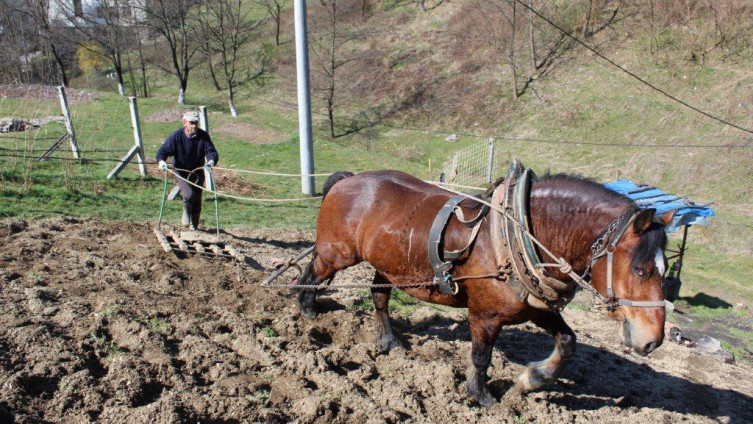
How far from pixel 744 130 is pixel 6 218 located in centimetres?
1946

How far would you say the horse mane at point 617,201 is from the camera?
3344 millimetres

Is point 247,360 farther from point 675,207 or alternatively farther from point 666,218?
point 675,207

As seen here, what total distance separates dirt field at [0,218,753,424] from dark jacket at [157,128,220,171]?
4.63ft

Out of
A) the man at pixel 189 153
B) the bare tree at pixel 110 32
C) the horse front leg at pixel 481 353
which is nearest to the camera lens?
the horse front leg at pixel 481 353

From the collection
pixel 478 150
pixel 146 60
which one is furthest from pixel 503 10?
pixel 146 60

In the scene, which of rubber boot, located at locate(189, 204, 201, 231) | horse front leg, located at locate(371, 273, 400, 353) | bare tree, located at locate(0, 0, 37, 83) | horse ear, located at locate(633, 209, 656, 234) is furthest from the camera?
bare tree, located at locate(0, 0, 37, 83)

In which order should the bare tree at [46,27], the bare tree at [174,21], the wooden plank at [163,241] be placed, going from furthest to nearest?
the bare tree at [46,27] < the bare tree at [174,21] < the wooden plank at [163,241]

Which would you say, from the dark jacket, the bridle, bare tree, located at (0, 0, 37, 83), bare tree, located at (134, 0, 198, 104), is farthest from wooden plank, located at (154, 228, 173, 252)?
bare tree, located at (0, 0, 37, 83)

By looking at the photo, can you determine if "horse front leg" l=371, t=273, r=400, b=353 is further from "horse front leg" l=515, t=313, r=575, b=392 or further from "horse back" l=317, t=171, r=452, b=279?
"horse front leg" l=515, t=313, r=575, b=392

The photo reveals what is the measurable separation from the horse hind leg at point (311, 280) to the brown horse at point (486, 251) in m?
0.01

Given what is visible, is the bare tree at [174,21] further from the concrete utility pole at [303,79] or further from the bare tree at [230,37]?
the concrete utility pole at [303,79]

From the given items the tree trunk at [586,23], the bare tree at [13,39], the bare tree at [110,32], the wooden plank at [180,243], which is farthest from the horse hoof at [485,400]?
the bare tree at [13,39]

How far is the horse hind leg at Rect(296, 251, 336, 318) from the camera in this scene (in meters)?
5.43

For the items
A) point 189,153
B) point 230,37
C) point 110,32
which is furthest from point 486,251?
point 110,32
